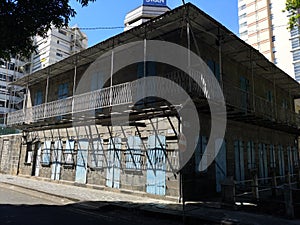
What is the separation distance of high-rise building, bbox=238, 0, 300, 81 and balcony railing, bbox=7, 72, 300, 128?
24324mm

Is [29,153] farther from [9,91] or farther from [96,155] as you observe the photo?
[9,91]

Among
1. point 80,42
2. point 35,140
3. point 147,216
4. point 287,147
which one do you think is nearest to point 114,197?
point 147,216

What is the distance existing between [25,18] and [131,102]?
15.6ft

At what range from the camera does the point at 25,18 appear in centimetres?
486

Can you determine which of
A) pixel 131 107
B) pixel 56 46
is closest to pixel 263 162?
pixel 131 107

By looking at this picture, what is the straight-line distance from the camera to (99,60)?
12.9 meters

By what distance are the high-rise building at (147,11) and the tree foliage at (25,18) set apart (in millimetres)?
19727

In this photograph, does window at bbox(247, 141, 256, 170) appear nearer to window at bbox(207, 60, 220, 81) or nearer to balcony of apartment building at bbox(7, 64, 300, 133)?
balcony of apartment building at bbox(7, 64, 300, 133)

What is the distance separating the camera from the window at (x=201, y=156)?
9.30 metres

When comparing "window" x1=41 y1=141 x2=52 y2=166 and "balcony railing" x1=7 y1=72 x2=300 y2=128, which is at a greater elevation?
"balcony railing" x1=7 y1=72 x2=300 y2=128

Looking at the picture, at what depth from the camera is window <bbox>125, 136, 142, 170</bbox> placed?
10062mm

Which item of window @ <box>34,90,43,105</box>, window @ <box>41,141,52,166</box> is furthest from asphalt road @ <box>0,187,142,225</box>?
window @ <box>34,90,43,105</box>

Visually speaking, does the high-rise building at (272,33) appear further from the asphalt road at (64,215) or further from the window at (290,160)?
the asphalt road at (64,215)

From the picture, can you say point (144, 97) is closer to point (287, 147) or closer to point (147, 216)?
point (147, 216)
